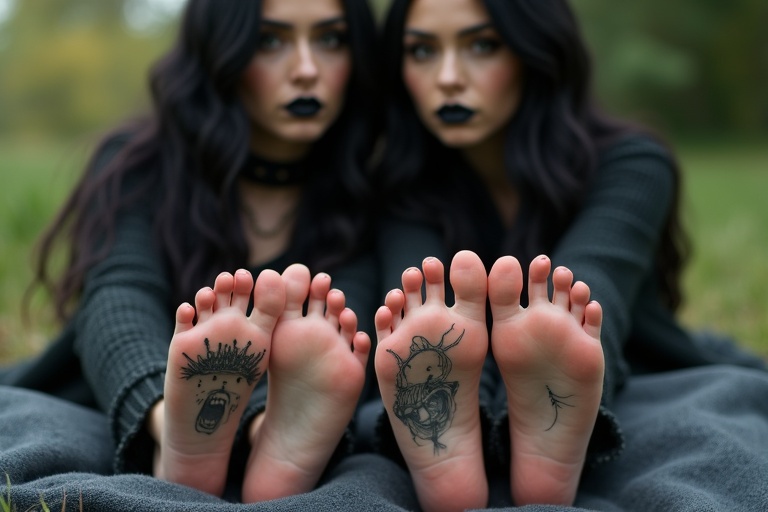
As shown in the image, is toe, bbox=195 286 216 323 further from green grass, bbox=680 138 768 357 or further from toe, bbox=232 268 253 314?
green grass, bbox=680 138 768 357

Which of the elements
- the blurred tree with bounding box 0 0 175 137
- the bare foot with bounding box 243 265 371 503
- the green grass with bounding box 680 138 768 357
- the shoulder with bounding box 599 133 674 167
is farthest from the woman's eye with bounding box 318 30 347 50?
the blurred tree with bounding box 0 0 175 137

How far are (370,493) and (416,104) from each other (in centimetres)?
100

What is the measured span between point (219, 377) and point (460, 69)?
885mm

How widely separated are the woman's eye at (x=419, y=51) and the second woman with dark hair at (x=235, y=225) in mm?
99

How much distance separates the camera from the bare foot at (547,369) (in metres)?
1.12

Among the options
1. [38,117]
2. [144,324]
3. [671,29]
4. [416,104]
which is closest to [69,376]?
[144,324]

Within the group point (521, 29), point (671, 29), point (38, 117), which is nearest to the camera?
point (521, 29)

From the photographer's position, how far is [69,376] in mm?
1806

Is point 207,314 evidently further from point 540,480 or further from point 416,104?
point 416,104

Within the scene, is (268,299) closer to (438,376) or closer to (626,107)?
(438,376)

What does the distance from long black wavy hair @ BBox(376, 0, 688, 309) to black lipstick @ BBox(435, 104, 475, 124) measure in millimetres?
120

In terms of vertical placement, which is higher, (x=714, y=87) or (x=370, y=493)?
(x=370, y=493)

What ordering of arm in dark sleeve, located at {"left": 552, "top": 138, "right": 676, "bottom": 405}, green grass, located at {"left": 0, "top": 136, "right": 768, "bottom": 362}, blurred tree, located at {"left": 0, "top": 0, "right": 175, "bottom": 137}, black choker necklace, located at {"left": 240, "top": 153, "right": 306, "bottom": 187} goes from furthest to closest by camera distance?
blurred tree, located at {"left": 0, "top": 0, "right": 175, "bottom": 137}
green grass, located at {"left": 0, "top": 136, "right": 768, "bottom": 362}
black choker necklace, located at {"left": 240, "top": 153, "right": 306, "bottom": 187}
arm in dark sleeve, located at {"left": 552, "top": 138, "right": 676, "bottom": 405}

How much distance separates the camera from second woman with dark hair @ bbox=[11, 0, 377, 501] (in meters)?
1.22
